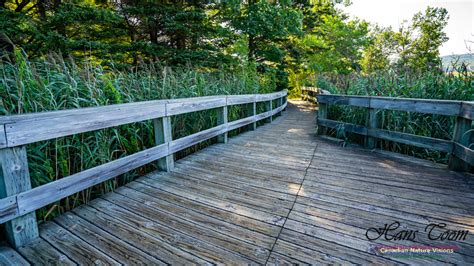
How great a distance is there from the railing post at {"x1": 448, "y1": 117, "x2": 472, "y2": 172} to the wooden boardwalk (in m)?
0.21

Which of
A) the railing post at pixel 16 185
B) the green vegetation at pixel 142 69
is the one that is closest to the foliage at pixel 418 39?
the green vegetation at pixel 142 69

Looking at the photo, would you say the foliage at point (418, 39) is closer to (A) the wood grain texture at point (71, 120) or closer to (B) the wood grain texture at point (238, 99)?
(B) the wood grain texture at point (238, 99)

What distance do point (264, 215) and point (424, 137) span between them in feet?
8.89

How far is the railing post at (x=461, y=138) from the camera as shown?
9.04 feet

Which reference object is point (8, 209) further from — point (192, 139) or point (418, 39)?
point (418, 39)

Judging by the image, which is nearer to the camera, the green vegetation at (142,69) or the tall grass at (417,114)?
the green vegetation at (142,69)

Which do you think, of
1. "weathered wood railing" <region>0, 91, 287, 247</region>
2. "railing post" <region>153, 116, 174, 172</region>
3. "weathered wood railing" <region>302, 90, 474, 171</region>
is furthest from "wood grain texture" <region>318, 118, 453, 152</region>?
"weathered wood railing" <region>0, 91, 287, 247</region>

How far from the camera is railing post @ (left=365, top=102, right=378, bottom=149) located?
12.7 ft

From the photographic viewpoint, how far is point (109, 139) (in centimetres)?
254

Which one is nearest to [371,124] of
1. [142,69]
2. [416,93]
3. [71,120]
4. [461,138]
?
[416,93]

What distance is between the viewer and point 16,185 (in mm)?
1580

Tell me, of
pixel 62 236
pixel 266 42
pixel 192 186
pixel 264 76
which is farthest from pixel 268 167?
pixel 266 42

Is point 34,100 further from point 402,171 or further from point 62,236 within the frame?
point 402,171
